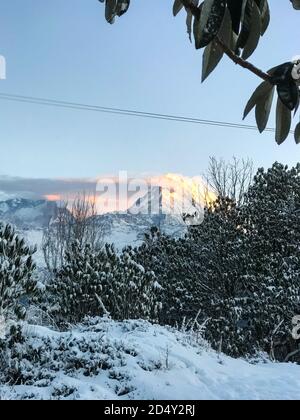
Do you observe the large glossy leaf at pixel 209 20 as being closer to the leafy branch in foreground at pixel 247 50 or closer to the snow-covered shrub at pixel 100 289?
the leafy branch in foreground at pixel 247 50

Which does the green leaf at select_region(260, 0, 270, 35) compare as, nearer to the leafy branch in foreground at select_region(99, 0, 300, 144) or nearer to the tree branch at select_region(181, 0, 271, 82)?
the leafy branch in foreground at select_region(99, 0, 300, 144)

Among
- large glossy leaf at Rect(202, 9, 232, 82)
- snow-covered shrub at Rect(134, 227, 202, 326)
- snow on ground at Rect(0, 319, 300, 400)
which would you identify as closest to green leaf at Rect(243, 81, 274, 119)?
large glossy leaf at Rect(202, 9, 232, 82)

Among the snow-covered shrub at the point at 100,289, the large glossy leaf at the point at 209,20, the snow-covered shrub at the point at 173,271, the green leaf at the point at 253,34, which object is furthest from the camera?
the snow-covered shrub at the point at 173,271

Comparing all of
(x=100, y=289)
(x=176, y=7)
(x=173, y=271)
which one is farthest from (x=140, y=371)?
(x=173, y=271)

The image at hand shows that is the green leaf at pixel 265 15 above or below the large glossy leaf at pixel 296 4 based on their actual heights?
below

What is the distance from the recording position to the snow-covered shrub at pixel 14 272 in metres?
6.33

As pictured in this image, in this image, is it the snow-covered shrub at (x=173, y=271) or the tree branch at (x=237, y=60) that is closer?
the tree branch at (x=237, y=60)

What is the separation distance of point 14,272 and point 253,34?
5.98 metres

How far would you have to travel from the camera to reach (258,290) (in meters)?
13.3

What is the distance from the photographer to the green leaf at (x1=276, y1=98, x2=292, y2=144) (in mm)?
1021

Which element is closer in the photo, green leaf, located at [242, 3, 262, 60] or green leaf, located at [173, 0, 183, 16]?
green leaf, located at [242, 3, 262, 60]

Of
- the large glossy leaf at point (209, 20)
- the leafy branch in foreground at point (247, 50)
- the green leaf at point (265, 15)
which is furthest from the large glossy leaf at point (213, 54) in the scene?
the green leaf at point (265, 15)

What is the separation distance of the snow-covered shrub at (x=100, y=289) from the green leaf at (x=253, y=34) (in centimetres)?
838

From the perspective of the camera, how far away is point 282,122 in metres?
1.04
